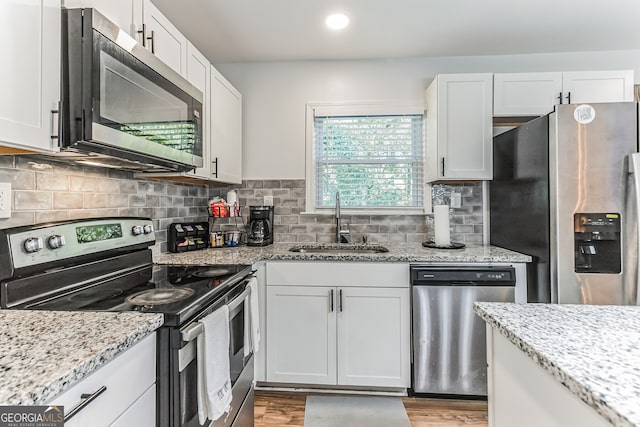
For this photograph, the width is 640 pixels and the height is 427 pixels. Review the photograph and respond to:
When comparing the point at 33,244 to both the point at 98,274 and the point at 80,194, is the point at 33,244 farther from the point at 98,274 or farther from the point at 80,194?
the point at 80,194

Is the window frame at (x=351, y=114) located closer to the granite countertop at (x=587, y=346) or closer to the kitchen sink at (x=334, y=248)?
the kitchen sink at (x=334, y=248)

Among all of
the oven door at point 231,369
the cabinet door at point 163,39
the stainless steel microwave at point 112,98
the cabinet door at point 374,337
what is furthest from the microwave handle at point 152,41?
the cabinet door at point 374,337

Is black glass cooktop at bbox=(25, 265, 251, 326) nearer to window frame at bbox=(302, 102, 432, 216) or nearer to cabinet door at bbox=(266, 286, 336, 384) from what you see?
cabinet door at bbox=(266, 286, 336, 384)

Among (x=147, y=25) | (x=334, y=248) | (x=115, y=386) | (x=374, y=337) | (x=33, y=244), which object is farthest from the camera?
(x=334, y=248)

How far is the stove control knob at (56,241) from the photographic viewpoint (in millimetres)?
1214

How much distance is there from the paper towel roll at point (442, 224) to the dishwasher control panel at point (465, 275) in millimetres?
426

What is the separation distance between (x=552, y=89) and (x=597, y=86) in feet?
1.02

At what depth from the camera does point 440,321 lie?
2.07 meters

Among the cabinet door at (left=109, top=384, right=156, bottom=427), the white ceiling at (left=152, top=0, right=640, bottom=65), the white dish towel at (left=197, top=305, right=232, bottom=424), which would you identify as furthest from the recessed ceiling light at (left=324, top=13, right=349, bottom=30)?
the cabinet door at (left=109, top=384, right=156, bottom=427)

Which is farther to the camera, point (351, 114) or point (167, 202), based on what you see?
point (351, 114)

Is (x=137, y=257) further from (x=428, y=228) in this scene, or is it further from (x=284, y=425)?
(x=428, y=228)

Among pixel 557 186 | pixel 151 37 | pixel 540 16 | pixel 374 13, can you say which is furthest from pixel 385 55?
pixel 151 37

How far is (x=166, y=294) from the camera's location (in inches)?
50.8

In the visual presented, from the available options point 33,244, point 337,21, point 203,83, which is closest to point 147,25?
point 203,83
